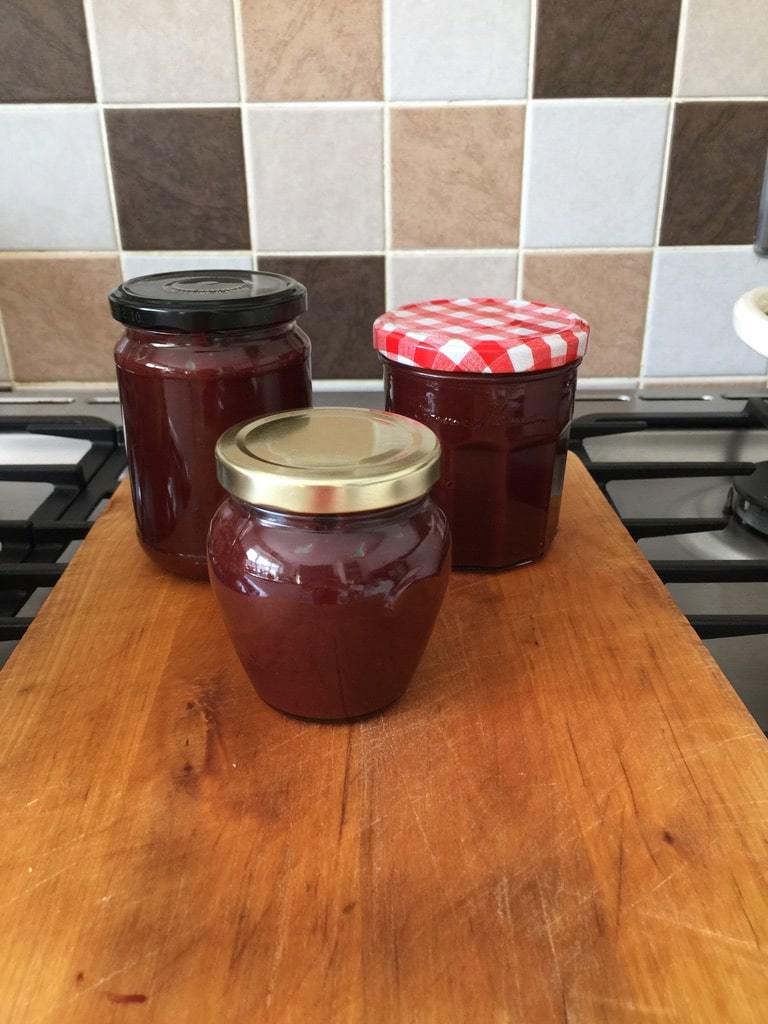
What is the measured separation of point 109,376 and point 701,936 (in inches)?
30.3

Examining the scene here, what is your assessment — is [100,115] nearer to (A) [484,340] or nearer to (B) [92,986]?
(A) [484,340]

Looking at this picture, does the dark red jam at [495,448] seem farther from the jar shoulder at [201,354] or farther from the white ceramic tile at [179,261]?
the white ceramic tile at [179,261]

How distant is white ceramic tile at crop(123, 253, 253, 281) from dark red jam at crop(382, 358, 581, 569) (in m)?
0.36

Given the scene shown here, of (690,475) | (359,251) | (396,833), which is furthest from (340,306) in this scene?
(396,833)

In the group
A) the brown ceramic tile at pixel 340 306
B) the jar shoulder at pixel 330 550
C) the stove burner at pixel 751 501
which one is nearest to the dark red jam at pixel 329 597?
the jar shoulder at pixel 330 550

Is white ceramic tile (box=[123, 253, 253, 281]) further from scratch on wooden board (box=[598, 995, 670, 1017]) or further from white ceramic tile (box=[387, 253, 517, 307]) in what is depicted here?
scratch on wooden board (box=[598, 995, 670, 1017])

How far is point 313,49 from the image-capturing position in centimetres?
79

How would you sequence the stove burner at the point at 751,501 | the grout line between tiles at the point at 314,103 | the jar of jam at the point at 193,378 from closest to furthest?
1. the jar of jam at the point at 193,378
2. the stove burner at the point at 751,501
3. the grout line between tiles at the point at 314,103

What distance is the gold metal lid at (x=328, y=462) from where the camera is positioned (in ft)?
1.30

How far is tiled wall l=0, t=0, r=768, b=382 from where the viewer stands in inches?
31.0

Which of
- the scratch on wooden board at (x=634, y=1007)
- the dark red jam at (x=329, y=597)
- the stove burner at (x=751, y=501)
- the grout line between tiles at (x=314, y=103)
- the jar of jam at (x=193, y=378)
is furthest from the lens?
the grout line between tiles at (x=314, y=103)

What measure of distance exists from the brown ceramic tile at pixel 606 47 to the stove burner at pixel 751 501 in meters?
0.38

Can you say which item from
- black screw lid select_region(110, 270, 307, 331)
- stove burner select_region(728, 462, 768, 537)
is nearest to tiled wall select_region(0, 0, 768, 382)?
stove burner select_region(728, 462, 768, 537)

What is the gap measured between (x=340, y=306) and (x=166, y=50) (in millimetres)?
279
